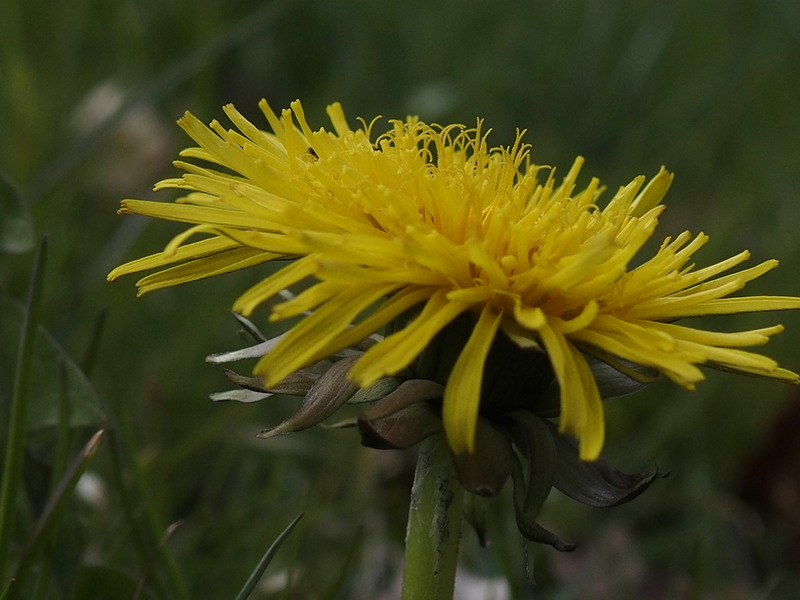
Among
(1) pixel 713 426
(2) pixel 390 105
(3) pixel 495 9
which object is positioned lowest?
(1) pixel 713 426

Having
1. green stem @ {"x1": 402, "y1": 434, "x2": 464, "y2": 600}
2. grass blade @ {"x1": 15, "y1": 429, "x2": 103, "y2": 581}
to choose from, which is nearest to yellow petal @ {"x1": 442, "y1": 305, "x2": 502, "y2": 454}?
green stem @ {"x1": 402, "y1": 434, "x2": 464, "y2": 600}

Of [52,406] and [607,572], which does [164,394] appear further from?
[607,572]

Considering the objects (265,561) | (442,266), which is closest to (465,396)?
(442,266)

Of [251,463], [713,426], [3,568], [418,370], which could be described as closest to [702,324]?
[713,426]

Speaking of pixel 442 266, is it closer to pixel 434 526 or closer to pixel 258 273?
pixel 434 526

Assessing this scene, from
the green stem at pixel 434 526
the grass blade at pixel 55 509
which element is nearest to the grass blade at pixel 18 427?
the grass blade at pixel 55 509

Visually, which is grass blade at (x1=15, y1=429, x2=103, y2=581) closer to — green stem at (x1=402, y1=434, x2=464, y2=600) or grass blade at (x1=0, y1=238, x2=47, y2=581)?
grass blade at (x1=0, y1=238, x2=47, y2=581)

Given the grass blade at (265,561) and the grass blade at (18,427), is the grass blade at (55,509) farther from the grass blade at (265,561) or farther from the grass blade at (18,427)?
the grass blade at (265,561)

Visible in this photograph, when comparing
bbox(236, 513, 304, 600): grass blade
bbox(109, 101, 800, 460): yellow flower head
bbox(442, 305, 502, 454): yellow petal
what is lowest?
bbox(236, 513, 304, 600): grass blade
